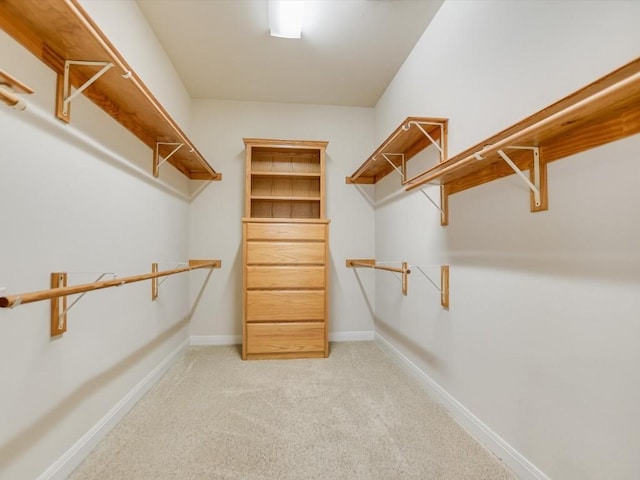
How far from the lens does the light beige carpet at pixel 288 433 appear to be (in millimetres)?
1311

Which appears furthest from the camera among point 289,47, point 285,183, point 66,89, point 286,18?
point 285,183

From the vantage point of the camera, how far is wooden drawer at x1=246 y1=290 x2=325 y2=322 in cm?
263

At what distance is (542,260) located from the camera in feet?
3.81

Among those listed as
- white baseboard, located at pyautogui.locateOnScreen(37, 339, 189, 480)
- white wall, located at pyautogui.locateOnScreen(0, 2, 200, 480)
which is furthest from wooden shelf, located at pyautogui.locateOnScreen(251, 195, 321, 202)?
white baseboard, located at pyautogui.locateOnScreen(37, 339, 189, 480)

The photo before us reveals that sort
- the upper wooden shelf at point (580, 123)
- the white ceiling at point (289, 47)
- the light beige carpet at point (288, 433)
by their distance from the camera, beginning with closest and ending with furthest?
the upper wooden shelf at point (580, 123) → the light beige carpet at point (288, 433) → the white ceiling at point (289, 47)

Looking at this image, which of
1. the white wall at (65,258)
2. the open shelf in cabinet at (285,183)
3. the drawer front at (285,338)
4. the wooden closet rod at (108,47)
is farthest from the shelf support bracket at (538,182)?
the open shelf in cabinet at (285,183)

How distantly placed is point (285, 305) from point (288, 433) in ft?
3.85

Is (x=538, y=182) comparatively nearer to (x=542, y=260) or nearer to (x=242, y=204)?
(x=542, y=260)

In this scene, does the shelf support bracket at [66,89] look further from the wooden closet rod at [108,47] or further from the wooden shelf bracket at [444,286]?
the wooden shelf bracket at [444,286]

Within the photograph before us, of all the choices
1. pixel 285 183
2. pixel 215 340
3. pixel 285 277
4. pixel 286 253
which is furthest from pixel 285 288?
pixel 285 183

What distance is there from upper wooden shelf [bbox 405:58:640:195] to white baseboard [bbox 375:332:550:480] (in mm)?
1158

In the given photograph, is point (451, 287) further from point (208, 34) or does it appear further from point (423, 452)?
point (208, 34)

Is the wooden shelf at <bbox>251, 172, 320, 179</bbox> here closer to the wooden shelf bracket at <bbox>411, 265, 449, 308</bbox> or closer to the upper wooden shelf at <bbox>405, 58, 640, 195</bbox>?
the wooden shelf bracket at <bbox>411, 265, 449, 308</bbox>

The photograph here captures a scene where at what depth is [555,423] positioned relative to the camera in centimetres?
109
